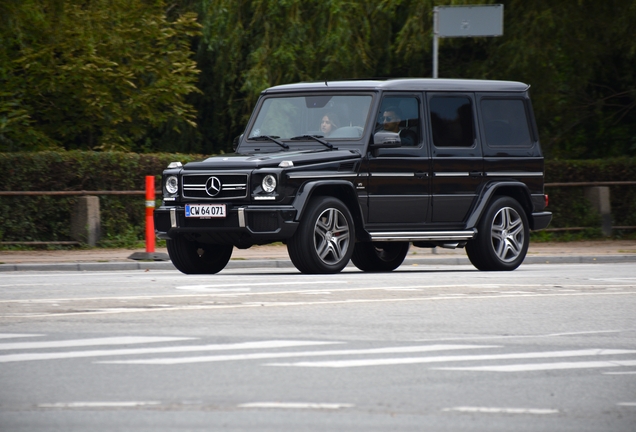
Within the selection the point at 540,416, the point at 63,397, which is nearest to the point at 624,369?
the point at 540,416

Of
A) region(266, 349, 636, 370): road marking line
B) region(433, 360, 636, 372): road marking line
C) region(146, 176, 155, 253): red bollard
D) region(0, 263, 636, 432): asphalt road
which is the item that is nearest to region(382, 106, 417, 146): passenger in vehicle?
region(0, 263, 636, 432): asphalt road

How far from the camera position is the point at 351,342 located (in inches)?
344

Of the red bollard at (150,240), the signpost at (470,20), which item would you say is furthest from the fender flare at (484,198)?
the red bollard at (150,240)

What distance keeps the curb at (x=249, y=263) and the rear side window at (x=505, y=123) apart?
3039 millimetres

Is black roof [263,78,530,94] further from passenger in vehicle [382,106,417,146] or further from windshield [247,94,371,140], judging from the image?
passenger in vehicle [382,106,417,146]

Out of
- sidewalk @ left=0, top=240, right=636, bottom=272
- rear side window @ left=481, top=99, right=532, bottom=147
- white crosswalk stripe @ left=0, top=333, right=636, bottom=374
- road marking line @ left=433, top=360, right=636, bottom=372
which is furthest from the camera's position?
sidewalk @ left=0, top=240, right=636, bottom=272

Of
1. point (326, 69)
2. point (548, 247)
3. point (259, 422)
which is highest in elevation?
point (326, 69)

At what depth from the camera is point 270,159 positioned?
46.7 ft

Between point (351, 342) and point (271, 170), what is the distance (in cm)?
546

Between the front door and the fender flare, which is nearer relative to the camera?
the front door

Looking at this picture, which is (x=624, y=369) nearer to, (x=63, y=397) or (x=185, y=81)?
(x=63, y=397)

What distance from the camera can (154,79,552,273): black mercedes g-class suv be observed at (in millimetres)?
14156

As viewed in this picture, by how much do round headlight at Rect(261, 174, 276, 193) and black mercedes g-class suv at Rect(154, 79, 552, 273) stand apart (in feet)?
0.03

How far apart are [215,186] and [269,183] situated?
658mm
